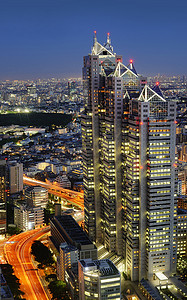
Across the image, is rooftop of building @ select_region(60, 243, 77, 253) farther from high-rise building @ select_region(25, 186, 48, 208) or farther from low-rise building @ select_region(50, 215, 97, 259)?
high-rise building @ select_region(25, 186, 48, 208)

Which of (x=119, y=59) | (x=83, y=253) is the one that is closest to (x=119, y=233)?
(x=83, y=253)

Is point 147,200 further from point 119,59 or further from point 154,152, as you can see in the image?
point 119,59

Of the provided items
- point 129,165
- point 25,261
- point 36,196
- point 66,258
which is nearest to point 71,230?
point 25,261

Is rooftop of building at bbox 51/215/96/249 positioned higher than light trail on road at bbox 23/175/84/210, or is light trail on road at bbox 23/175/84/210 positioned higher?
rooftop of building at bbox 51/215/96/249

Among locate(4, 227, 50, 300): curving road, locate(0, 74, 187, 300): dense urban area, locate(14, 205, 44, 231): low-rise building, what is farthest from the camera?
locate(14, 205, 44, 231): low-rise building

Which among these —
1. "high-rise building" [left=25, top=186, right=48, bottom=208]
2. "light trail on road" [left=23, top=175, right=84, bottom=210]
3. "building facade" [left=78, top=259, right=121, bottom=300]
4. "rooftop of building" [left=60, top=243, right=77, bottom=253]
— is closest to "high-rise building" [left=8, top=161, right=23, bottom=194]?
"light trail on road" [left=23, top=175, right=84, bottom=210]

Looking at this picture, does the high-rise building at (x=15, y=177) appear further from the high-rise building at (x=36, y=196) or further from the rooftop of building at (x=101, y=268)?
the rooftop of building at (x=101, y=268)

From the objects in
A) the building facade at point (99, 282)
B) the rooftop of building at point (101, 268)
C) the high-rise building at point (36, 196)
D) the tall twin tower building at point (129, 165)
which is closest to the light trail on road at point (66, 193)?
the high-rise building at point (36, 196)

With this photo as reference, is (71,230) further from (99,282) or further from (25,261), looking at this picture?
(99,282)
